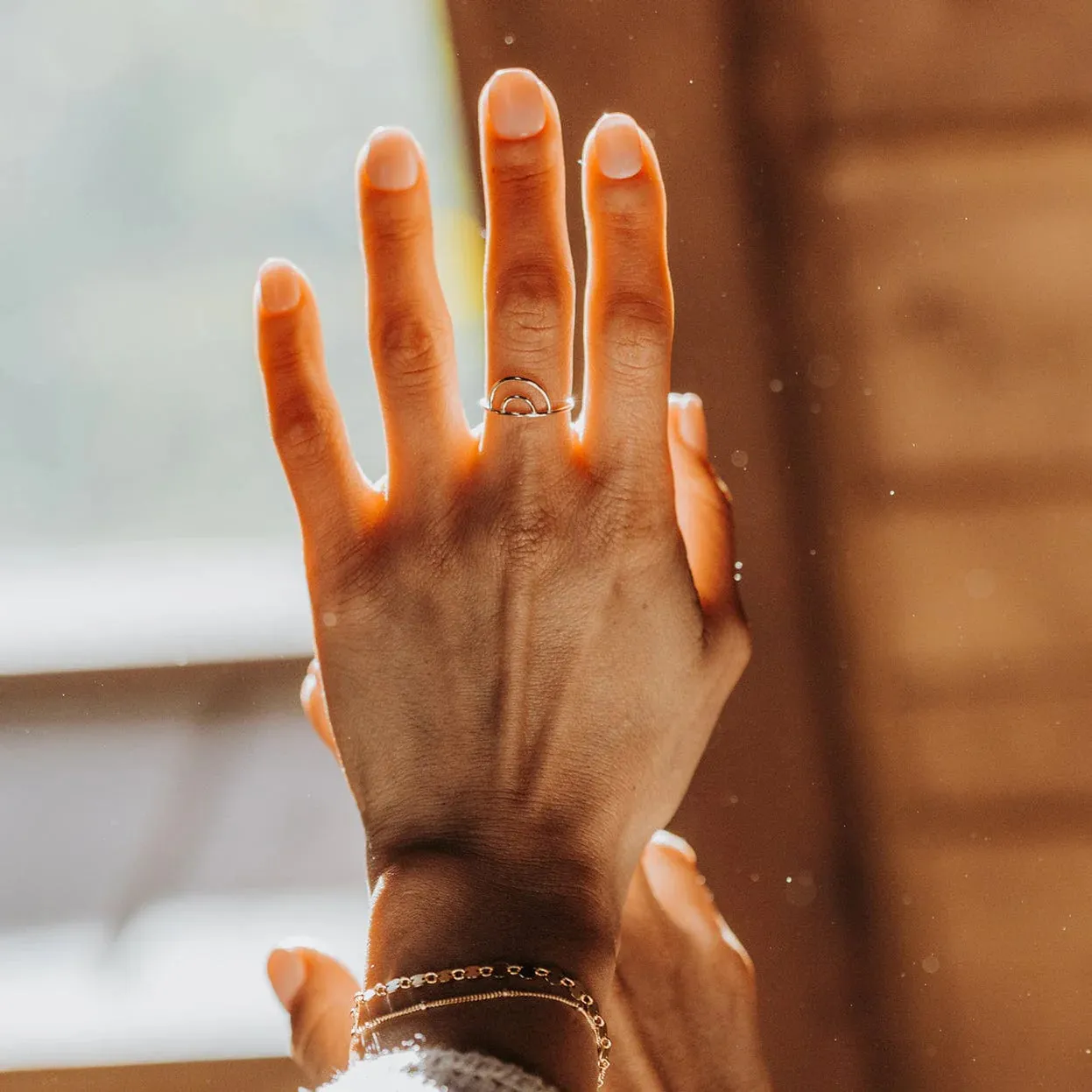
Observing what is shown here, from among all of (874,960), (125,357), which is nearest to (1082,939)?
(874,960)

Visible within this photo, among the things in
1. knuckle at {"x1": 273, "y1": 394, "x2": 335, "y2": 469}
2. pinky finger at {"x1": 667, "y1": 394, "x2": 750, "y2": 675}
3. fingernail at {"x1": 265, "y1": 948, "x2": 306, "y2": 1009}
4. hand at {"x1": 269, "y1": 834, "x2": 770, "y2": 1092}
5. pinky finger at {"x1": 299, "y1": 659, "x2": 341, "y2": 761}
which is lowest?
hand at {"x1": 269, "y1": 834, "x2": 770, "y2": 1092}

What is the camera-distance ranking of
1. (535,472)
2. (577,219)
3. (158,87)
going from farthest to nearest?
(158,87)
(577,219)
(535,472)

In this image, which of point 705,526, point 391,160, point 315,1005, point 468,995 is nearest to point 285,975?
point 315,1005

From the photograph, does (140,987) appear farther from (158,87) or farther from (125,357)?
(158,87)

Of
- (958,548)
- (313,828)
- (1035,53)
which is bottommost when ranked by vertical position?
(313,828)

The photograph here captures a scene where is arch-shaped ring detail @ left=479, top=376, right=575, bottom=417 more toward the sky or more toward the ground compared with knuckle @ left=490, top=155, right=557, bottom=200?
more toward the ground

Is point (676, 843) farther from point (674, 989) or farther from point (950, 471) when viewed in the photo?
point (950, 471)

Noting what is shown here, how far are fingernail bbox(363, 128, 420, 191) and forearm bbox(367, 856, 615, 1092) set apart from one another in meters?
0.32

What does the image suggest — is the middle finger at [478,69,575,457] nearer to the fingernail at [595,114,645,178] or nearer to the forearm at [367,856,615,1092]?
the fingernail at [595,114,645,178]

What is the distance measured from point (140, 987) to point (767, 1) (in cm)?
87

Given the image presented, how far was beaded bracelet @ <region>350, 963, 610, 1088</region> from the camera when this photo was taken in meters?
0.43

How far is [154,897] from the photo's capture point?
876mm

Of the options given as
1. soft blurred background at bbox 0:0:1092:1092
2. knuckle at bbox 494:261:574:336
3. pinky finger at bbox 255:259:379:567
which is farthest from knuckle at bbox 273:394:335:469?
soft blurred background at bbox 0:0:1092:1092

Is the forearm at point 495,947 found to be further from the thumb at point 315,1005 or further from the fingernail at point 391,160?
the fingernail at point 391,160
